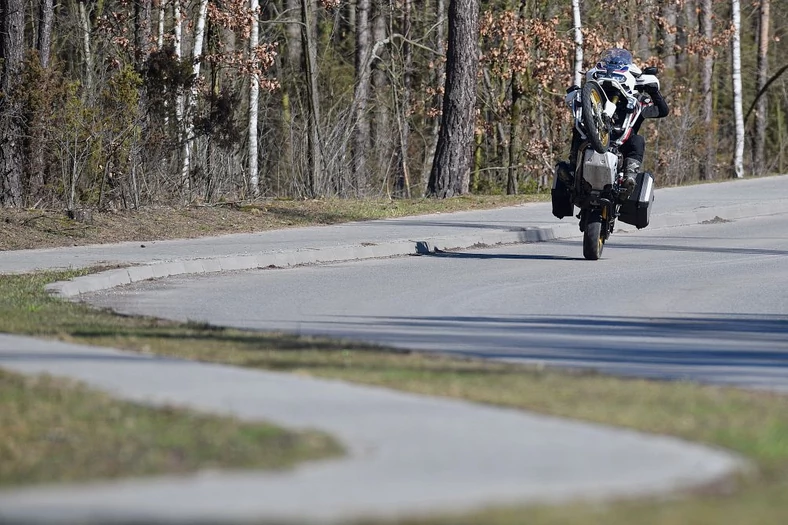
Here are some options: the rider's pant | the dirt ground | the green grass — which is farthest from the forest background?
the green grass

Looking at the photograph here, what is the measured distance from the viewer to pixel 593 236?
16516mm

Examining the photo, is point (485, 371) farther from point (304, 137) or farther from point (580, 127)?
point (304, 137)

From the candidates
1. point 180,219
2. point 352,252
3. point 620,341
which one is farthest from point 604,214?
point 180,219

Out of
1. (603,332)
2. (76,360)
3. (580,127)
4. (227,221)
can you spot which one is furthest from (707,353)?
(227,221)

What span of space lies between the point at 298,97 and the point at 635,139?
21.5 metres

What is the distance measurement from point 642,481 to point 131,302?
835 cm

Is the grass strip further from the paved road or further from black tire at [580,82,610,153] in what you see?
black tire at [580,82,610,153]

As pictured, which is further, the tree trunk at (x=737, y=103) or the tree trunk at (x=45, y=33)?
the tree trunk at (x=737, y=103)

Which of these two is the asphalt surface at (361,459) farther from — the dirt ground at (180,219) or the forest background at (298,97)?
the forest background at (298,97)

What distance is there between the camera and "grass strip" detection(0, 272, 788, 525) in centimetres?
512

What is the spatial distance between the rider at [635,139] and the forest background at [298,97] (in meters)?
6.55

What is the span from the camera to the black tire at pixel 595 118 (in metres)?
15.6

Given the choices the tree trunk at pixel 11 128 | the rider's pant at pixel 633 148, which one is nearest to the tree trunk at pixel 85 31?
the tree trunk at pixel 11 128

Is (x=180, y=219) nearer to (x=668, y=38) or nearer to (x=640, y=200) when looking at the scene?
(x=640, y=200)
